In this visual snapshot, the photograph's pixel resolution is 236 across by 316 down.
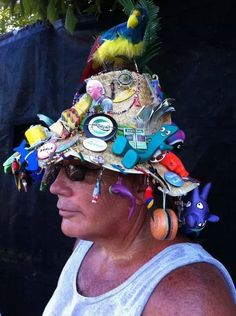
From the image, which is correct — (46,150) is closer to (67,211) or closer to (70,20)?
(67,211)

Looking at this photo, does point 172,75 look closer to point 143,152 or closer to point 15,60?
point 143,152

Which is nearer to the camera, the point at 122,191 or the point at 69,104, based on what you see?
the point at 122,191

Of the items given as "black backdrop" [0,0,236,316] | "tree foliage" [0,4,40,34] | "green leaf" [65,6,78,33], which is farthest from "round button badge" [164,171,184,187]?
"tree foliage" [0,4,40,34]

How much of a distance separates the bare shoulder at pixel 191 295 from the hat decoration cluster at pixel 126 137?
0.12 m

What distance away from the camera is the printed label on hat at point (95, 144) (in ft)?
4.78

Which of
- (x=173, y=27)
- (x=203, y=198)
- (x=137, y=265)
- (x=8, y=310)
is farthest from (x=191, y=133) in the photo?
(x=8, y=310)

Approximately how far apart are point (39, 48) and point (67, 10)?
61 centimetres

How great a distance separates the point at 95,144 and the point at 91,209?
0.20 m

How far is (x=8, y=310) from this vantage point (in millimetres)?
3422

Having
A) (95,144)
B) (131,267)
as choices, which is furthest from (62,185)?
(131,267)

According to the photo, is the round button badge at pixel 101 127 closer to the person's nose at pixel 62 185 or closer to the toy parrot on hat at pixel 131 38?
the person's nose at pixel 62 185

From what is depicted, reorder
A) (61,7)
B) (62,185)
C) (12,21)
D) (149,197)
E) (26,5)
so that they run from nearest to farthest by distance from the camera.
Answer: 1. (149,197)
2. (62,185)
3. (26,5)
4. (61,7)
5. (12,21)

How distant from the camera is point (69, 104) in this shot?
9.50ft

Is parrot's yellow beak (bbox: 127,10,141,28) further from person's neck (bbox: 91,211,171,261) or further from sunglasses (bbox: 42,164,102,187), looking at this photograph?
person's neck (bbox: 91,211,171,261)
